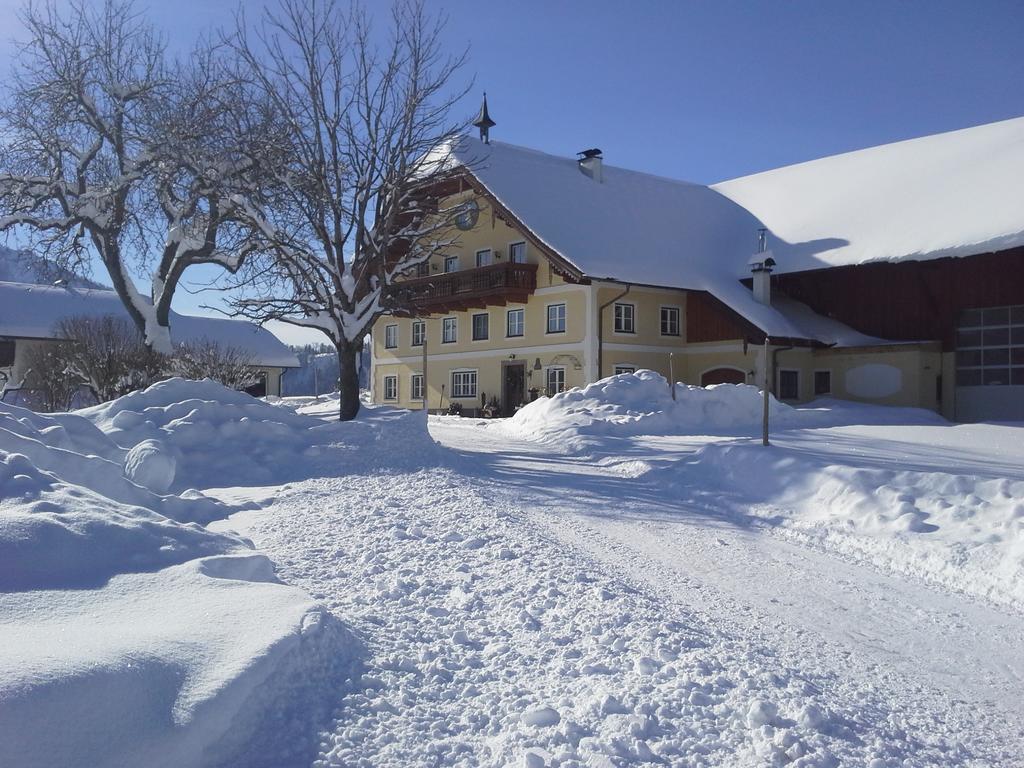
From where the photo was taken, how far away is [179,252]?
66.1ft

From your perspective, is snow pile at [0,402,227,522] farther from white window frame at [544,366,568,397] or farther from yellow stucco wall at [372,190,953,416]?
white window frame at [544,366,568,397]

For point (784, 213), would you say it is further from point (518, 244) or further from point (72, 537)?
point (72, 537)

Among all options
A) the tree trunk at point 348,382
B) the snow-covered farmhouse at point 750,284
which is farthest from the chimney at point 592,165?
the tree trunk at point 348,382

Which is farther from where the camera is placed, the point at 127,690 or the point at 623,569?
the point at 623,569

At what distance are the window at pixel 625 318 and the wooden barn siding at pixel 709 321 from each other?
2442mm

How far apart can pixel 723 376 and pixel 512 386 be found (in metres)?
7.78

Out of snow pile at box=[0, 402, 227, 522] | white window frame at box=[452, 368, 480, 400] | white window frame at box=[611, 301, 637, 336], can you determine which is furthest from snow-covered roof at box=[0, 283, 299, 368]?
snow pile at box=[0, 402, 227, 522]

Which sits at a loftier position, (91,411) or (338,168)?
(338,168)

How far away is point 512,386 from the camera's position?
3044 centimetres

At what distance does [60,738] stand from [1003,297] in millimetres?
28654

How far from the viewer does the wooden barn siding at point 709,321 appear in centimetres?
2762

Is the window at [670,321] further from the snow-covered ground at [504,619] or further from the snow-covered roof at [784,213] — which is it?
the snow-covered ground at [504,619]

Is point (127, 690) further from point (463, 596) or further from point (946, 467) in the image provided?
point (946, 467)

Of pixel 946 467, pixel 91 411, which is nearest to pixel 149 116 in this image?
pixel 91 411
